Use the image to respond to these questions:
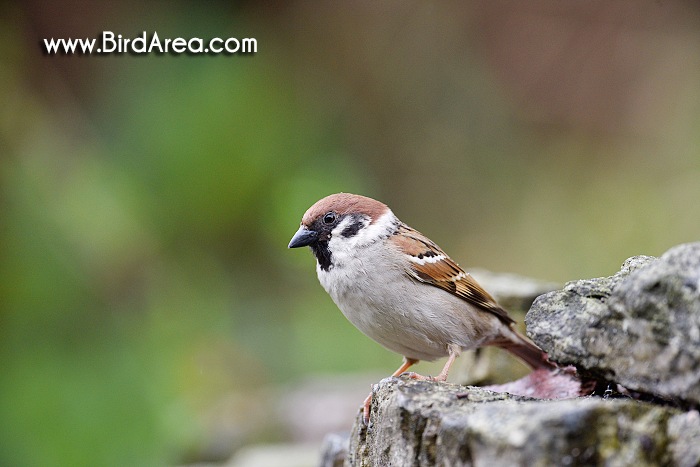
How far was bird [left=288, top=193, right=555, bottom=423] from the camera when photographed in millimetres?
2705

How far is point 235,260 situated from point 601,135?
3.06 meters

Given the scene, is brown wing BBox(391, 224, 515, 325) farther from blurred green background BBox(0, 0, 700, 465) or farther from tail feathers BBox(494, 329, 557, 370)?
blurred green background BBox(0, 0, 700, 465)

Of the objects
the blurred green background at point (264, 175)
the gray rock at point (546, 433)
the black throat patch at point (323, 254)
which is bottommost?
the gray rock at point (546, 433)

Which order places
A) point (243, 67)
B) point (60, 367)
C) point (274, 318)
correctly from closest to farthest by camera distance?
1. point (60, 367)
2. point (274, 318)
3. point (243, 67)

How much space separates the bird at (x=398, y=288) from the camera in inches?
106

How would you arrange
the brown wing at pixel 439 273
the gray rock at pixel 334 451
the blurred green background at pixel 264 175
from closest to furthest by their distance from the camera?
the gray rock at pixel 334 451, the brown wing at pixel 439 273, the blurred green background at pixel 264 175

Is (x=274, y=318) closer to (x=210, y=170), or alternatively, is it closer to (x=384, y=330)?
(x=210, y=170)

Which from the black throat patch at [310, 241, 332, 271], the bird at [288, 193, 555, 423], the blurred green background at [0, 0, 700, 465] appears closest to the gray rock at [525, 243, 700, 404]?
the bird at [288, 193, 555, 423]

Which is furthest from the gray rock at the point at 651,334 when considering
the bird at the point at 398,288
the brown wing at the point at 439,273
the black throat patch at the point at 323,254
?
the black throat patch at the point at 323,254

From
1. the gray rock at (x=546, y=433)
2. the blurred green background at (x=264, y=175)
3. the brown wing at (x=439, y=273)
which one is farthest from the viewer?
the blurred green background at (x=264, y=175)

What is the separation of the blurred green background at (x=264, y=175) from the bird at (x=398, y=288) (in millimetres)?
2076

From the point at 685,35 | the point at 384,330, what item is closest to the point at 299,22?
the point at 685,35

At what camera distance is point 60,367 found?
5.14 metres

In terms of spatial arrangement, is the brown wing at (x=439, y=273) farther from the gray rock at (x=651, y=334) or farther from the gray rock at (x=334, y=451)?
the gray rock at (x=651, y=334)
